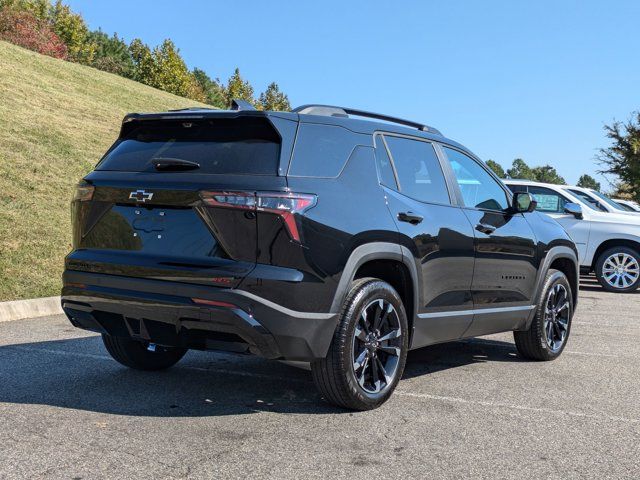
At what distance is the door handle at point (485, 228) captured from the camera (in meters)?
5.88

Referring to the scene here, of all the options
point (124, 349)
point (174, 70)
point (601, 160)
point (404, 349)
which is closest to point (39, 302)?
point (124, 349)

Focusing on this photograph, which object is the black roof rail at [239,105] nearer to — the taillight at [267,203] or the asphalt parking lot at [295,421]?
the taillight at [267,203]

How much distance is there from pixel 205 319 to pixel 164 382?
145 centimetres

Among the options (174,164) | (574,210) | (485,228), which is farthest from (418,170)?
(574,210)

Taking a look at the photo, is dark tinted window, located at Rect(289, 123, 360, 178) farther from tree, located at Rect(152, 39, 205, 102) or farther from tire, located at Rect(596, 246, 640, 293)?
tree, located at Rect(152, 39, 205, 102)

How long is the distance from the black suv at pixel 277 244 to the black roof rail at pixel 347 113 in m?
0.01

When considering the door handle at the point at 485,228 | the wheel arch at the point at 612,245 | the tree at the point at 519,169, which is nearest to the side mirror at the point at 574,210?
the wheel arch at the point at 612,245

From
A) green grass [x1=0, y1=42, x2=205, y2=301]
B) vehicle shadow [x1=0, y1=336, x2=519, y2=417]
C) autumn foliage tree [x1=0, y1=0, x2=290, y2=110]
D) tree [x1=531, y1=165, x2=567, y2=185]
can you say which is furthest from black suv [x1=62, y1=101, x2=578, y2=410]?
tree [x1=531, y1=165, x2=567, y2=185]

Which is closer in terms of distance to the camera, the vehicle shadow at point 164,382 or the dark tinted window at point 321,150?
the dark tinted window at point 321,150

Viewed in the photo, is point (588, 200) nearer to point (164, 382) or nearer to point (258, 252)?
point (164, 382)

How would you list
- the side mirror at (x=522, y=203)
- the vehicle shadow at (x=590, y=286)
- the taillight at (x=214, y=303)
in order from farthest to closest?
the vehicle shadow at (x=590, y=286), the side mirror at (x=522, y=203), the taillight at (x=214, y=303)

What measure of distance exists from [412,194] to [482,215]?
964 mm

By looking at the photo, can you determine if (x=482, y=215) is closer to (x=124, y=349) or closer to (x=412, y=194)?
(x=412, y=194)

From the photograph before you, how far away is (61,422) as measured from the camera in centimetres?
438
